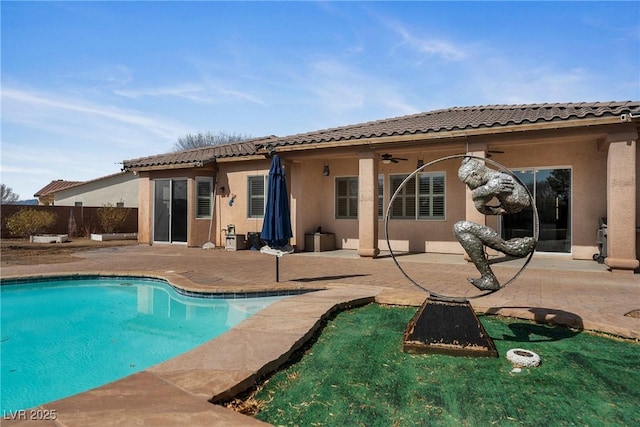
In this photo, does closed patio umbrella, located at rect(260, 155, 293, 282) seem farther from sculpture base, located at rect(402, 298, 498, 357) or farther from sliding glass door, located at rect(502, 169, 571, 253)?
sliding glass door, located at rect(502, 169, 571, 253)

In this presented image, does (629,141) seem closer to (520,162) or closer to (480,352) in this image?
(520,162)

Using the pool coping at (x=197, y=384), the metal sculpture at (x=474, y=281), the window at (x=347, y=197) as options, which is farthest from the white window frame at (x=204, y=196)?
the metal sculpture at (x=474, y=281)

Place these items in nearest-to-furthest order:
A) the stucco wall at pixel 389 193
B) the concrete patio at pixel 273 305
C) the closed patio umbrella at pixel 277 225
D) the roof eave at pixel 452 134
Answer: the concrete patio at pixel 273 305 → the closed patio umbrella at pixel 277 225 → the roof eave at pixel 452 134 → the stucco wall at pixel 389 193

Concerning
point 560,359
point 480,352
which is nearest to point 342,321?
point 480,352

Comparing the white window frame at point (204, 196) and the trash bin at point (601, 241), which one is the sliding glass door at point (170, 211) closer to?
the white window frame at point (204, 196)

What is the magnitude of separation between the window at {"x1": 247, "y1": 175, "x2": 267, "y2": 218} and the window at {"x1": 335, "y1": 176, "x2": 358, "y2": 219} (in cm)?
278

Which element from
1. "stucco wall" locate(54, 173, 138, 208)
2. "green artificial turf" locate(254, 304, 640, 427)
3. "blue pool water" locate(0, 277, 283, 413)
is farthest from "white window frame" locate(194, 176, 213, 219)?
"stucco wall" locate(54, 173, 138, 208)

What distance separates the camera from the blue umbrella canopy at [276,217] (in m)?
7.41

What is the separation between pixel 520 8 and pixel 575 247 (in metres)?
6.63

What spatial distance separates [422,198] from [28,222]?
18.2m

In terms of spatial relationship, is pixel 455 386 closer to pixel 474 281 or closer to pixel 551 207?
pixel 474 281

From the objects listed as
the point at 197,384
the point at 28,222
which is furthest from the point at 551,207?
the point at 28,222

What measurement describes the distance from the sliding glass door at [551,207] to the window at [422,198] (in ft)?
7.60

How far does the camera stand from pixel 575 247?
34.7 feet
